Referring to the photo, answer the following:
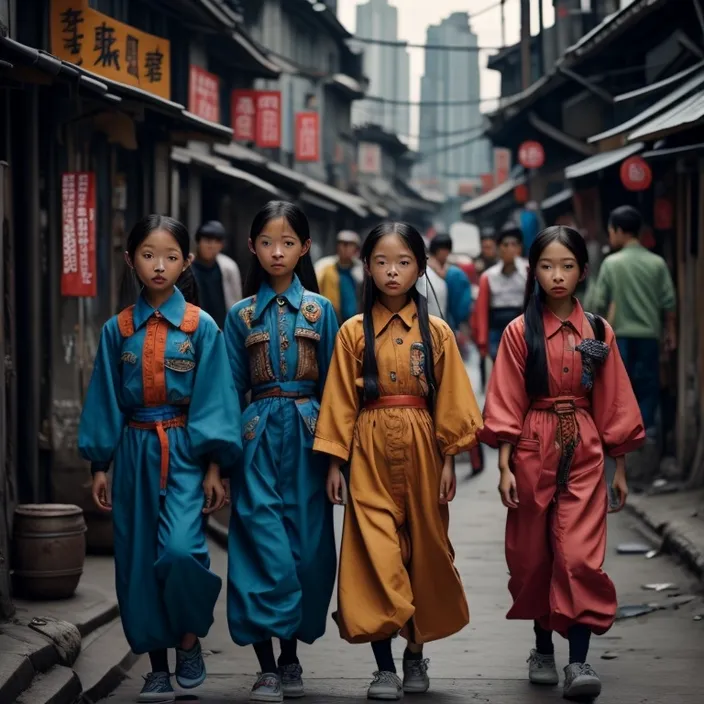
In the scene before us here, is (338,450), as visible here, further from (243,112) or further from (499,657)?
(243,112)

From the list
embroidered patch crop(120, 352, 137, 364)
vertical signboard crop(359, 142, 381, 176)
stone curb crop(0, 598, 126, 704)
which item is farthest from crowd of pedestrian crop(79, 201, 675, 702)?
vertical signboard crop(359, 142, 381, 176)

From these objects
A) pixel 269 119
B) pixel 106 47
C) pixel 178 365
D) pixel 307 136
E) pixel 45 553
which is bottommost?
pixel 45 553

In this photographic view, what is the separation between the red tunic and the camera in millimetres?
7031

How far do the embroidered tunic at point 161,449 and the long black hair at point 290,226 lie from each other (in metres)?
0.43

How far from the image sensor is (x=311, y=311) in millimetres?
7211

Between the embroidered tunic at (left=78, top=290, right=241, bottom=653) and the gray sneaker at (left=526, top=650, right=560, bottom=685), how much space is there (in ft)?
5.21

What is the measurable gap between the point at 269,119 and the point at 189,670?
23250mm

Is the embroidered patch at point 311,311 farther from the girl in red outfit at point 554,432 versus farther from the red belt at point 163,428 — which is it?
the girl in red outfit at point 554,432

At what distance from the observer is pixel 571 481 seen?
23.2 ft

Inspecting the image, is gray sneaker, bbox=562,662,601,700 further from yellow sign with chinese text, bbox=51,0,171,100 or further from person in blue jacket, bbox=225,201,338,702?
yellow sign with chinese text, bbox=51,0,171,100

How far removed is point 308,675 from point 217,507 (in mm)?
1218

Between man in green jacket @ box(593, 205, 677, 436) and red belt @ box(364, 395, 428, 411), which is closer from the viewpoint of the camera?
red belt @ box(364, 395, 428, 411)

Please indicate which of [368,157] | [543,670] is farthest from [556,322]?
[368,157]

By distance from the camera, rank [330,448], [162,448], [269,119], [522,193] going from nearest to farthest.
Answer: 1. [162,448]
2. [330,448]
3. [269,119]
4. [522,193]
